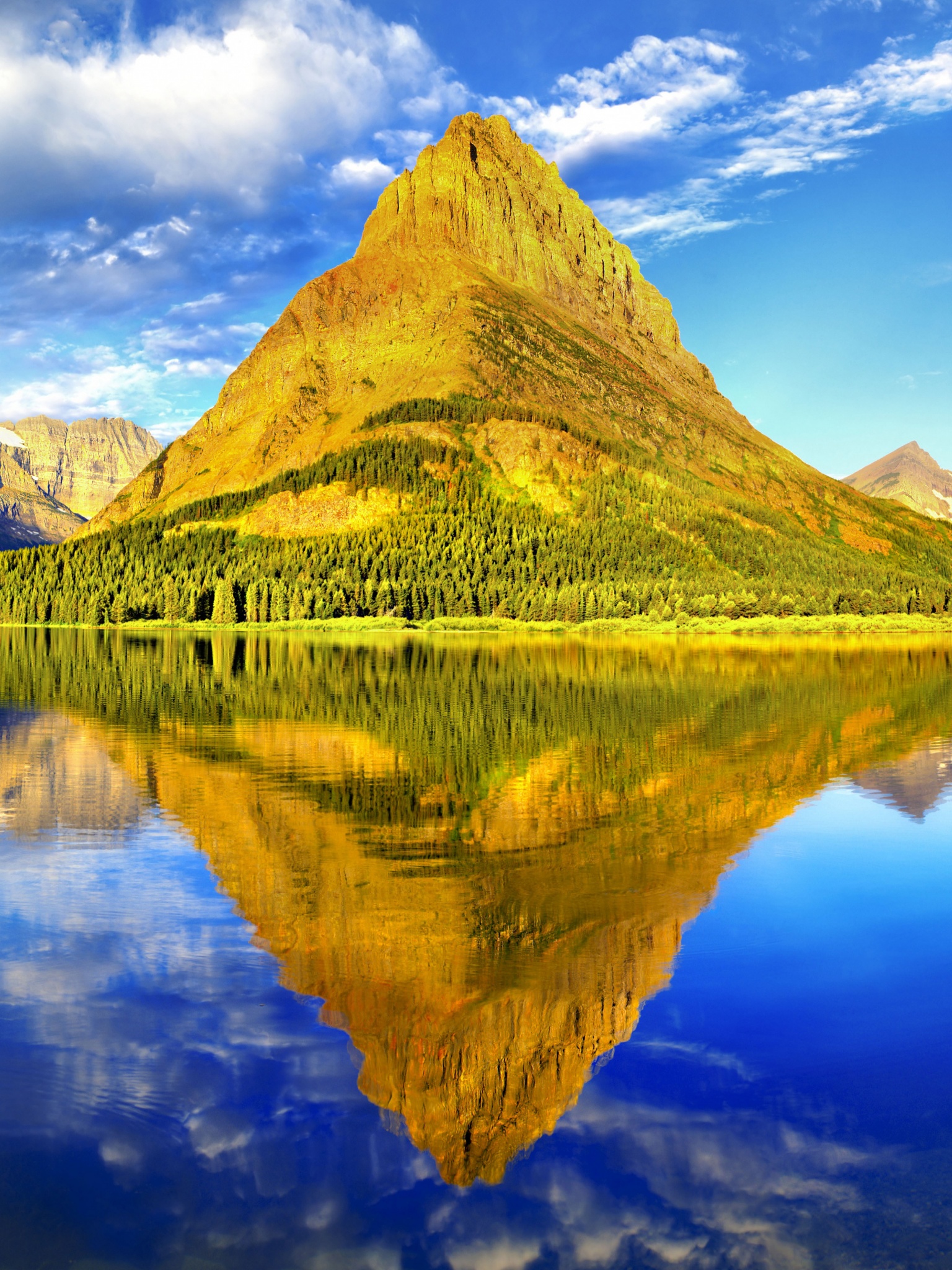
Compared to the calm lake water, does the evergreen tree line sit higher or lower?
higher

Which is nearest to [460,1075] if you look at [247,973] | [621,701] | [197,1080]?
[197,1080]

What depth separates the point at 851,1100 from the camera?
36.2 feet

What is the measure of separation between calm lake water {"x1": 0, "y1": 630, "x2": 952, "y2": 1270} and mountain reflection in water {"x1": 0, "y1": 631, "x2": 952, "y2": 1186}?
95mm

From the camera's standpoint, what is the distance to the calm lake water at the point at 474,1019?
9.05 m

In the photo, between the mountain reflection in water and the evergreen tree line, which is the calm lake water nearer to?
the mountain reflection in water

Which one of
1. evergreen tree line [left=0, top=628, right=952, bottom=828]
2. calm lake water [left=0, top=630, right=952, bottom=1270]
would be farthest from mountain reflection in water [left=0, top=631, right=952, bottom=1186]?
evergreen tree line [left=0, top=628, right=952, bottom=828]

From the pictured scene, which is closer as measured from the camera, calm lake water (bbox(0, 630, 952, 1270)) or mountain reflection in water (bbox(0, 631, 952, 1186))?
calm lake water (bbox(0, 630, 952, 1270))

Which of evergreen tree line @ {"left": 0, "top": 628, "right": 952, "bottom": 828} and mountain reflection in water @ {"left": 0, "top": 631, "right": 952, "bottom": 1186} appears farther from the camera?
evergreen tree line @ {"left": 0, "top": 628, "right": 952, "bottom": 828}

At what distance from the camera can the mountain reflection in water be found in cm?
1224

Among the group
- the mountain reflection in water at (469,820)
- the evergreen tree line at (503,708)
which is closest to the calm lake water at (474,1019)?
the mountain reflection in water at (469,820)

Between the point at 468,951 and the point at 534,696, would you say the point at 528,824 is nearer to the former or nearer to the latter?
the point at 468,951

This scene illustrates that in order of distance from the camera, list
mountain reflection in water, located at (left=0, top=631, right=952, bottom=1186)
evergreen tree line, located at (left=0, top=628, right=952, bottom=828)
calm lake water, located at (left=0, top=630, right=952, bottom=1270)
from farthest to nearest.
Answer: evergreen tree line, located at (left=0, top=628, right=952, bottom=828) < mountain reflection in water, located at (left=0, top=631, right=952, bottom=1186) < calm lake water, located at (left=0, top=630, right=952, bottom=1270)

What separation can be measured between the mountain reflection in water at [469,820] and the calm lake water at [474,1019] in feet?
0.31

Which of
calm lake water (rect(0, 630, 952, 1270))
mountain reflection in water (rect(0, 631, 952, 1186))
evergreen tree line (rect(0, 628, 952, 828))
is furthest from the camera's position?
evergreen tree line (rect(0, 628, 952, 828))
